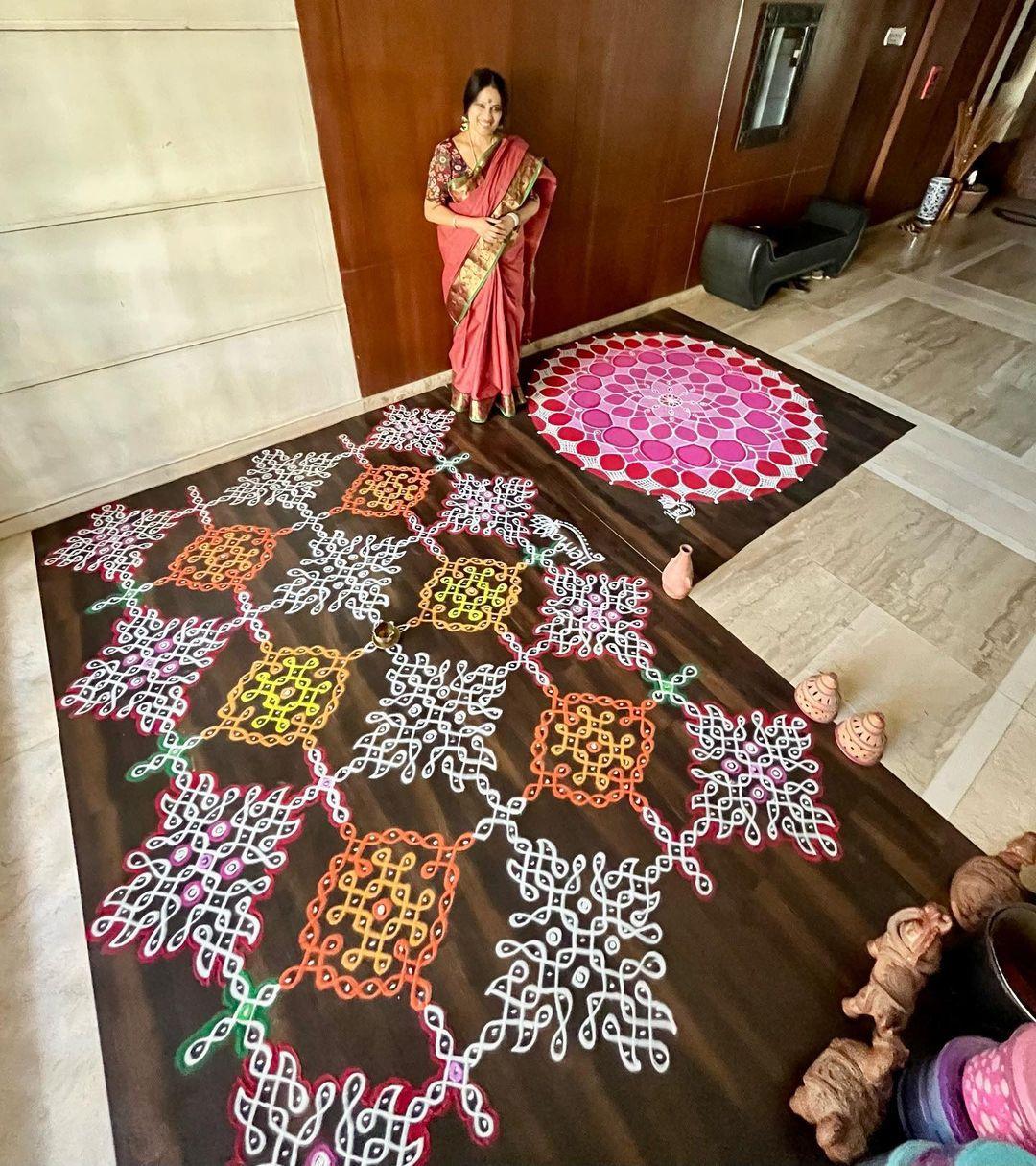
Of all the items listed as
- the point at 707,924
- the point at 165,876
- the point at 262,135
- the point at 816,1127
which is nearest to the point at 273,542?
the point at 165,876

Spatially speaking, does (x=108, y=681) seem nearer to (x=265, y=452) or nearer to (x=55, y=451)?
(x=55, y=451)

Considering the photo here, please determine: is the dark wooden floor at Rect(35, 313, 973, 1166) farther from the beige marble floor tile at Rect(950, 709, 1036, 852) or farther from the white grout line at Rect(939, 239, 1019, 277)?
the white grout line at Rect(939, 239, 1019, 277)

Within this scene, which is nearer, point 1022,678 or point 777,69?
point 1022,678

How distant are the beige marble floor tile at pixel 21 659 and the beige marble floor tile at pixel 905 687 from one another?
2.18 m

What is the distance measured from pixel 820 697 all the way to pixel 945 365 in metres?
2.57

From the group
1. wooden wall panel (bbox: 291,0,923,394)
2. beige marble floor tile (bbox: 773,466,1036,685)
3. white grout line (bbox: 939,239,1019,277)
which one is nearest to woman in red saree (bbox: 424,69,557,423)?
wooden wall panel (bbox: 291,0,923,394)

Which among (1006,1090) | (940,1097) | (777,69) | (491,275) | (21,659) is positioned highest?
(777,69)

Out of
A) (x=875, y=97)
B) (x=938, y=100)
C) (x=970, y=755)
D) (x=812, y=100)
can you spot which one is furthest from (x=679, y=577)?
(x=938, y=100)

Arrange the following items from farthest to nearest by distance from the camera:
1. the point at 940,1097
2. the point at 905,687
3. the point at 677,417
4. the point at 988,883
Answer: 1. the point at 677,417
2. the point at 905,687
3. the point at 988,883
4. the point at 940,1097

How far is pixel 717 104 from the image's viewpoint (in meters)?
3.15

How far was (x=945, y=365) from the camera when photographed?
10.6 ft

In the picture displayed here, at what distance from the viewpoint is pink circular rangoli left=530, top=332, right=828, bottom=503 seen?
8.29ft

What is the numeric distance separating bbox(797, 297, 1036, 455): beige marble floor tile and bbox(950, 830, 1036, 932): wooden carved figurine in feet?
6.82

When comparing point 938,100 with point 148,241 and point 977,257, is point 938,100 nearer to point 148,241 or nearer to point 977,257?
point 977,257
